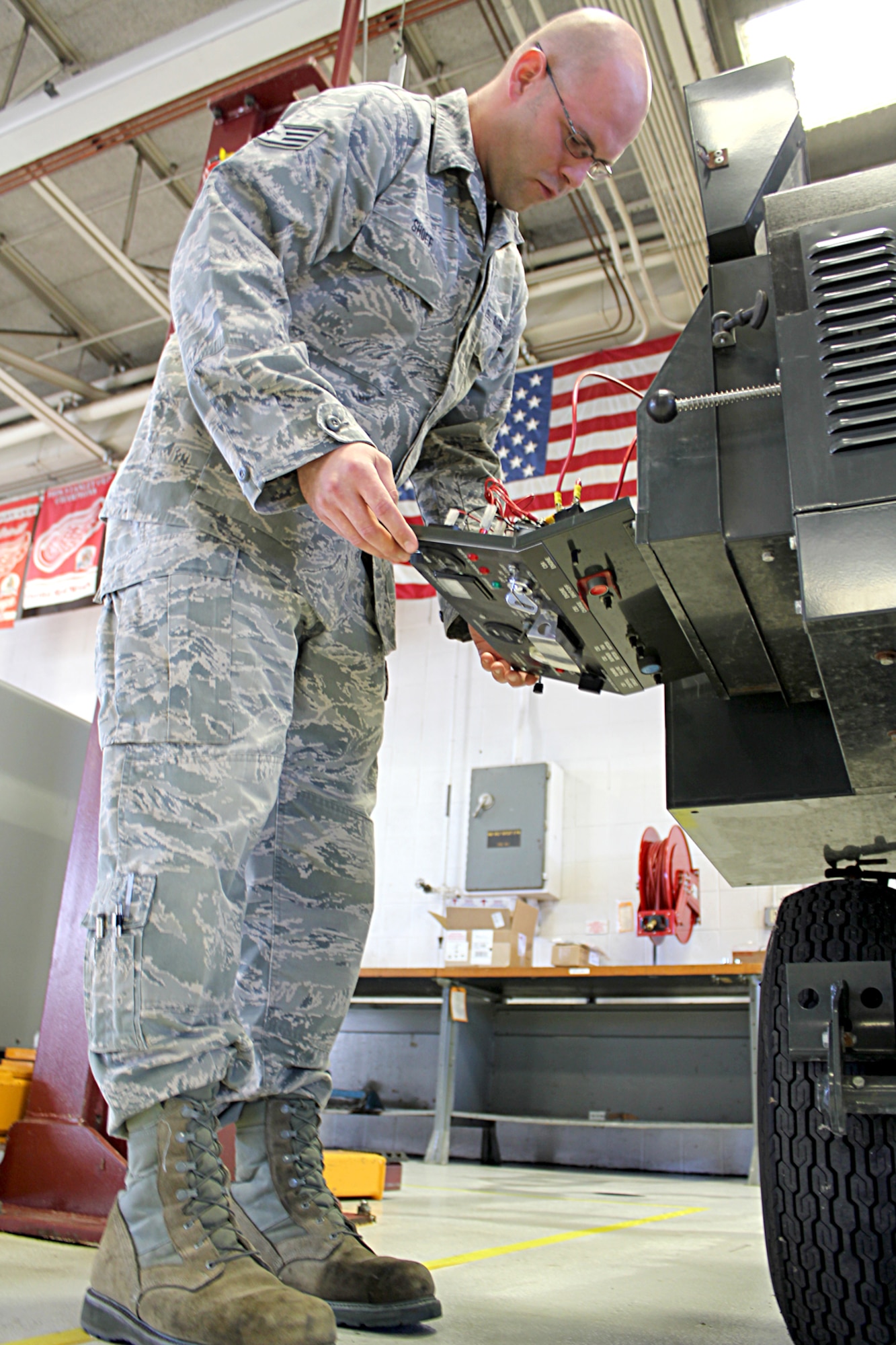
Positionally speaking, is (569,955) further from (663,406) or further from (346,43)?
(663,406)

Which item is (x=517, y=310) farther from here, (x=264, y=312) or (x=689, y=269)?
(x=689, y=269)

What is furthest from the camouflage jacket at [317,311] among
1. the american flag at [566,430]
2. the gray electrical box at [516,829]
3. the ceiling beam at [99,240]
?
the ceiling beam at [99,240]

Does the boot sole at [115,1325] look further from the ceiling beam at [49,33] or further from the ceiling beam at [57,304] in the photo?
the ceiling beam at [57,304]

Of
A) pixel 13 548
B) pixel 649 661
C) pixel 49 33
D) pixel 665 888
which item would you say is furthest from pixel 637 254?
pixel 649 661

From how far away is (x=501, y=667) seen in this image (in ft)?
4.10

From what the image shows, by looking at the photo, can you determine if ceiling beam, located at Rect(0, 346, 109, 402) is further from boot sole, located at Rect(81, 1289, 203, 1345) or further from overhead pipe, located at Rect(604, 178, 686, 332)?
boot sole, located at Rect(81, 1289, 203, 1345)

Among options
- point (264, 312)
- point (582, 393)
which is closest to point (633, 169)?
point (582, 393)

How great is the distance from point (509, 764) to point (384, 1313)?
522 cm

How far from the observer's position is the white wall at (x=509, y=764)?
5523mm

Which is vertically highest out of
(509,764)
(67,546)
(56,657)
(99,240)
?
(99,240)

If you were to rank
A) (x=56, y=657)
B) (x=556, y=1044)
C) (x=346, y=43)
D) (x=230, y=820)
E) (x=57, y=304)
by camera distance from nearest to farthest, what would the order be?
(x=230, y=820)
(x=346, y=43)
(x=556, y=1044)
(x=57, y=304)
(x=56, y=657)

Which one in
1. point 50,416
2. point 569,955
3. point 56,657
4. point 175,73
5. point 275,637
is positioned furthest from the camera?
point 56,657

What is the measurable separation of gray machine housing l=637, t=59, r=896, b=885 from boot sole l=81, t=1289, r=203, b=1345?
0.61m

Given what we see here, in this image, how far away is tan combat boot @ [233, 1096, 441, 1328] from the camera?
2.93 feet
